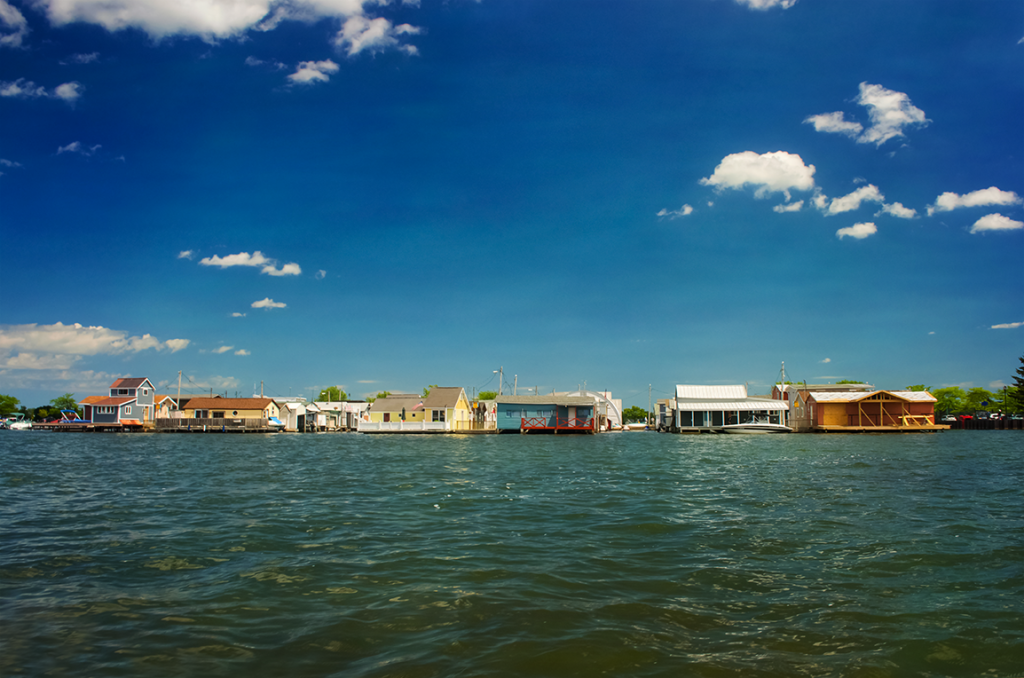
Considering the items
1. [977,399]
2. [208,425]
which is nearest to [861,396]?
[977,399]

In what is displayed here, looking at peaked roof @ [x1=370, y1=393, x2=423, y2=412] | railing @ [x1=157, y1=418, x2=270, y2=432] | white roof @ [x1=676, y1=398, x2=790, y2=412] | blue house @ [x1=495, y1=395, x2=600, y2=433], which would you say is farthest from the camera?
peaked roof @ [x1=370, y1=393, x2=423, y2=412]

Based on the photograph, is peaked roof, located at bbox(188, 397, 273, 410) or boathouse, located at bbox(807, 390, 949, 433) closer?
boathouse, located at bbox(807, 390, 949, 433)

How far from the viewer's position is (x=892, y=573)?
7.66 metres

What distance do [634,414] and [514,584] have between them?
5479 inches

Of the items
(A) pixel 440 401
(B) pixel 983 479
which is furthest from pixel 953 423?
(B) pixel 983 479

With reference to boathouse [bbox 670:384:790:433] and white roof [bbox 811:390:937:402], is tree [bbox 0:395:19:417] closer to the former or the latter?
boathouse [bbox 670:384:790:433]

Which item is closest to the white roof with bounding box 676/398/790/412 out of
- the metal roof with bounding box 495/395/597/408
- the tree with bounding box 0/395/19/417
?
the metal roof with bounding box 495/395/597/408

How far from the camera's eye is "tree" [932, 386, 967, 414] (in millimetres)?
108625

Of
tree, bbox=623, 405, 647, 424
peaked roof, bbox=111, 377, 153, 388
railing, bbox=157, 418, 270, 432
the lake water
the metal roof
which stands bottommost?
tree, bbox=623, 405, 647, 424

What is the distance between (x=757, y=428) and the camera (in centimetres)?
6538

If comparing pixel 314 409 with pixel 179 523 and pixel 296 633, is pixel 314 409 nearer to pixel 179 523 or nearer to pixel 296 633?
pixel 179 523

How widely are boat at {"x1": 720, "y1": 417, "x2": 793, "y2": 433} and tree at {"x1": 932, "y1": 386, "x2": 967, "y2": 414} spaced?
219 feet

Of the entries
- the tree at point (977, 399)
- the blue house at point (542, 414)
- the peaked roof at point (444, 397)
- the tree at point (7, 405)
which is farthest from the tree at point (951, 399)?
the tree at point (7, 405)

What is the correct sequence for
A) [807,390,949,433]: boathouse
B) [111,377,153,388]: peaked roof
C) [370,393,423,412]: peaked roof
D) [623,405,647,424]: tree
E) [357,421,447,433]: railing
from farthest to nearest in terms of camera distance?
[623,405,647,424]: tree
[111,377,153,388]: peaked roof
[370,393,423,412]: peaked roof
[357,421,447,433]: railing
[807,390,949,433]: boathouse
